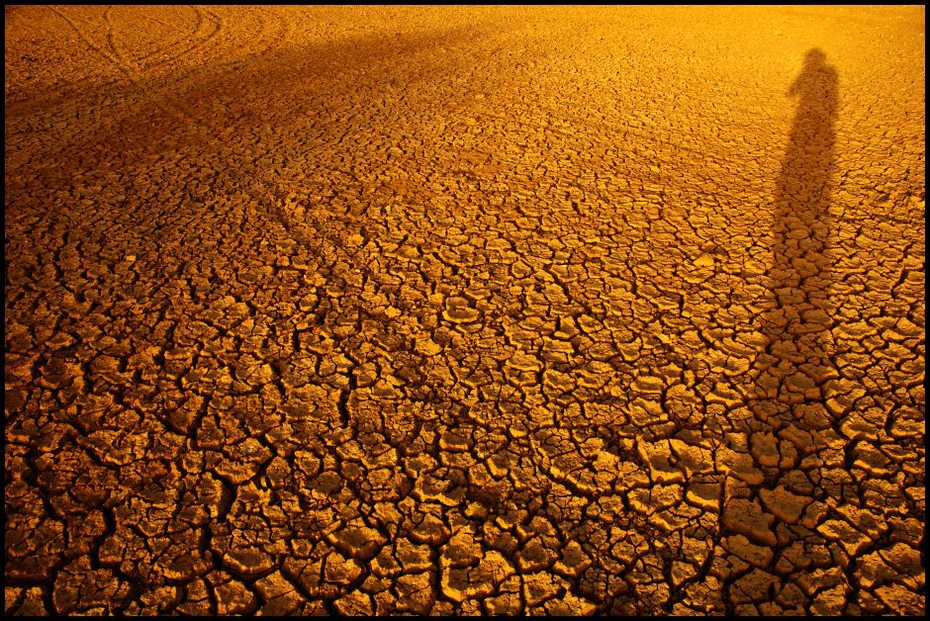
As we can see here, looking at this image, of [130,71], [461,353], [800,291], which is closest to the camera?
[461,353]

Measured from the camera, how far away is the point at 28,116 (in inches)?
163

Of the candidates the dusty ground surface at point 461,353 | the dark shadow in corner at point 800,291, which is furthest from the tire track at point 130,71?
the dark shadow in corner at point 800,291

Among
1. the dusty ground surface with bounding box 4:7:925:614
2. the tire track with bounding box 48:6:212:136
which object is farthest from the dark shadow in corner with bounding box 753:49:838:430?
the tire track with bounding box 48:6:212:136

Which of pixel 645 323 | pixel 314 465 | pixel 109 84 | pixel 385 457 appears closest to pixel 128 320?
pixel 314 465

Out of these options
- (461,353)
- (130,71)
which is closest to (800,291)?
(461,353)

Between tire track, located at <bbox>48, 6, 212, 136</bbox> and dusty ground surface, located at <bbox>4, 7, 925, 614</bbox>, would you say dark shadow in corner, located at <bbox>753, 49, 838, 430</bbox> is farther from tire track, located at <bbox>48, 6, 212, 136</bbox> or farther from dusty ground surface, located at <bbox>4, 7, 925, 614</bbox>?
tire track, located at <bbox>48, 6, 212, 136</bbox>

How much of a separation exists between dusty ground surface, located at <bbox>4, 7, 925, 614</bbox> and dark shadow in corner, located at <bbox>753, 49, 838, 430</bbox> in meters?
0.02

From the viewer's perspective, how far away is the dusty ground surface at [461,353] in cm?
159

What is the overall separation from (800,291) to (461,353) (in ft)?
5.68

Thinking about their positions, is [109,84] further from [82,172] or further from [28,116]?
[82,172]

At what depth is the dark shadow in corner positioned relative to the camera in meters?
2.08

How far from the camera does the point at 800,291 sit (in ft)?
8.55

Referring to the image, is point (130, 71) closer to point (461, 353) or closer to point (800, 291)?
point (461, 353)

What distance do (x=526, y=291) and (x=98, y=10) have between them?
7.65 metres
